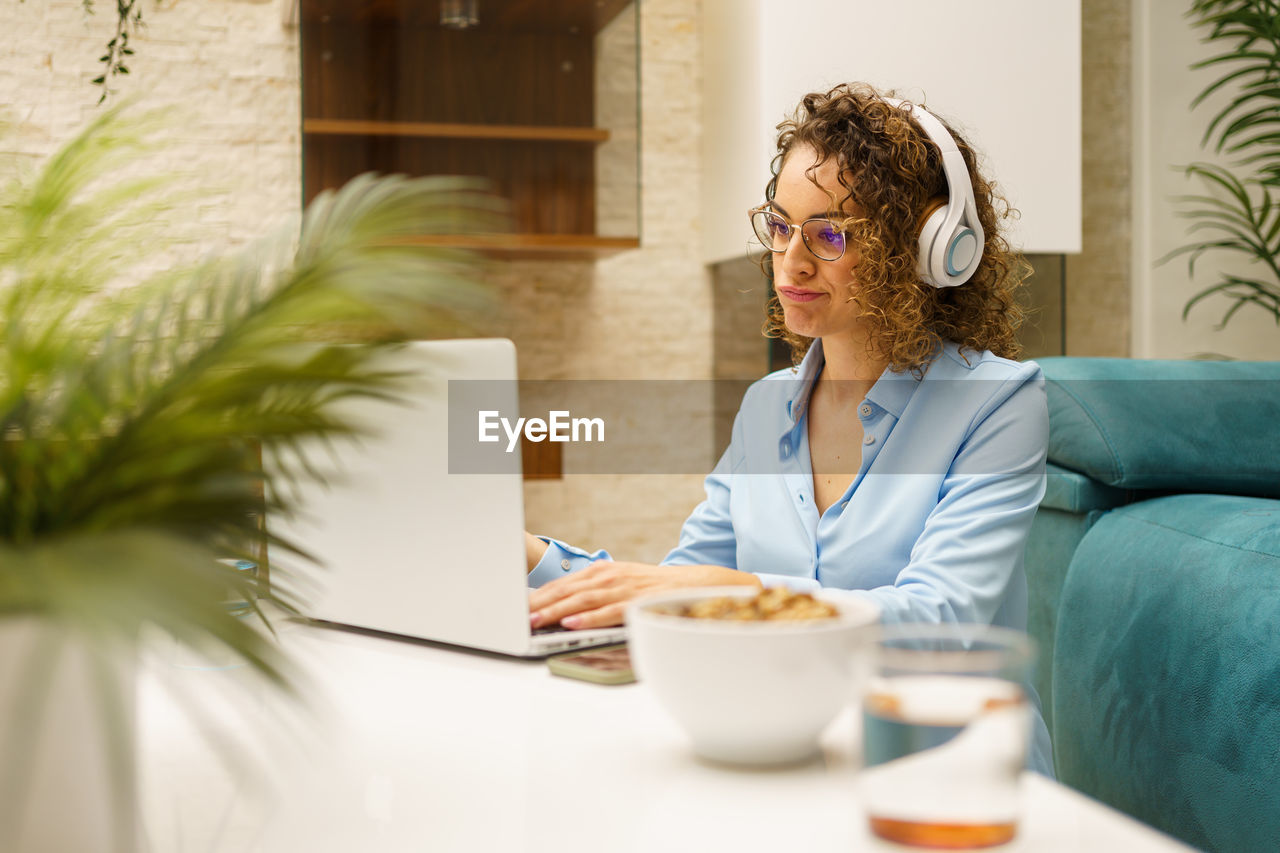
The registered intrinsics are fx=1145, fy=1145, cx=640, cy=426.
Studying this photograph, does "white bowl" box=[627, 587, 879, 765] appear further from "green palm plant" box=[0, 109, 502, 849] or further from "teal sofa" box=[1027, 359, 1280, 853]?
"teal sofa" box=[1027, 359, 1280, 853]

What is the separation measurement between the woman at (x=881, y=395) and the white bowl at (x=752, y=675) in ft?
1.97

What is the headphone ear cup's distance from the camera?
1573mm

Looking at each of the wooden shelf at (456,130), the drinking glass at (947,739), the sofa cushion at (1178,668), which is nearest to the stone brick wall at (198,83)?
the wooden shelf at (456,130)

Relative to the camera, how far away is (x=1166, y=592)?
1.63m

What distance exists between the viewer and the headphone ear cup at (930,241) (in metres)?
1.57

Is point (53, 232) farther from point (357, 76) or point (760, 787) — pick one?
point (357, 76)

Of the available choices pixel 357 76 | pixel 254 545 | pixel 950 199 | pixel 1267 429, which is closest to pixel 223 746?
pixel 254 545

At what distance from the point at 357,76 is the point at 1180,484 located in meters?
2.39

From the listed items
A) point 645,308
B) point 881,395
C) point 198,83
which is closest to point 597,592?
point 881,395

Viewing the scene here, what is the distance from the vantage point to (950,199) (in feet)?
5.18

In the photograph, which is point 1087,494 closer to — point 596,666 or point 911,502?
point 911,502

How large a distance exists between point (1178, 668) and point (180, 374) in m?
1.48

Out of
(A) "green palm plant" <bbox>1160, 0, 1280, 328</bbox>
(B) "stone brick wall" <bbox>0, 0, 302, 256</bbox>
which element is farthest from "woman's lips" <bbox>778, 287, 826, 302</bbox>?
(A) "green palm plant" <bbox>1160, 0, 1280, 328</bbox>

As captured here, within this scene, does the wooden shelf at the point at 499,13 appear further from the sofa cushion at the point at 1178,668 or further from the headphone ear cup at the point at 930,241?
the sofa cushion at the point at 1178,668
